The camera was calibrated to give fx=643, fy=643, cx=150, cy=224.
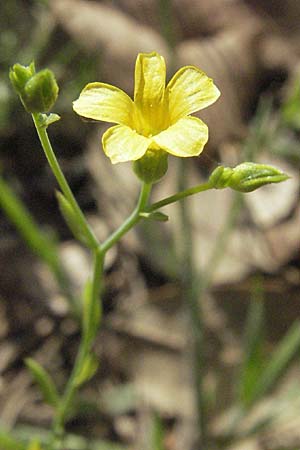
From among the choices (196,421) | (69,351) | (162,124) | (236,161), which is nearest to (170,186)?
(236,161)

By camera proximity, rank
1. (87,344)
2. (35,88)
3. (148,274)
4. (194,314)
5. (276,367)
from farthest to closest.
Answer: (148,274) < (194,314) < (276,367) < (87,344) < (35,88)

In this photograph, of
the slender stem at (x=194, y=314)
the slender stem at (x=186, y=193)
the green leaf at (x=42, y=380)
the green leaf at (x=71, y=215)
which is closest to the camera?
the slender stem at (x=186, y=193)

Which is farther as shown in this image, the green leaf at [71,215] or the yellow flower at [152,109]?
the green leaf at [71,215]

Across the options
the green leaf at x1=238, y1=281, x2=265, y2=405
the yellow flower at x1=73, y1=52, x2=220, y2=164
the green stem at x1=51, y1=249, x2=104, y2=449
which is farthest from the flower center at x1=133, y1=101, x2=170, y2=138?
the green leaf at x1=238, y1=281, x2=265, y2=405

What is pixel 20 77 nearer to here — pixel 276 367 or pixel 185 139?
pixel 185 139

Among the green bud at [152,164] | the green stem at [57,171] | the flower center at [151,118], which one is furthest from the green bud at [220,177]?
the green stem at [57,171]

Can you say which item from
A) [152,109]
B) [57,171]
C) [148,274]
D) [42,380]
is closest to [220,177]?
[152,109]

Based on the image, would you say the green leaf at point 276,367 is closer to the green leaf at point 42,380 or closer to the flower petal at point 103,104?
the green leaf at point 42,380
